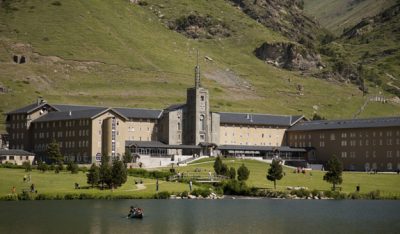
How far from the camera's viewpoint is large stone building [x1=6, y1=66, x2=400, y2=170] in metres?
174

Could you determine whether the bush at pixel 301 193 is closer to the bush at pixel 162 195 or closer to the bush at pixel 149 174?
the bush at pixel 162 195

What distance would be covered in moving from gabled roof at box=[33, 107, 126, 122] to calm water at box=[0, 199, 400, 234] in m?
64.9

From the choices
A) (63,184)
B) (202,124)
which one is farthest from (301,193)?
(202,124)

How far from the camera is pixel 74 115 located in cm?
17650

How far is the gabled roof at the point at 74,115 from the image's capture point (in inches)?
6774

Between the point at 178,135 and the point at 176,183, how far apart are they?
6265 cm

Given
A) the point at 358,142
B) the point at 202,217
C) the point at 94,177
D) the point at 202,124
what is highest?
the point at 202,124

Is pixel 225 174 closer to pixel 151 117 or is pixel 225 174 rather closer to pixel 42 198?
pixel 42 198

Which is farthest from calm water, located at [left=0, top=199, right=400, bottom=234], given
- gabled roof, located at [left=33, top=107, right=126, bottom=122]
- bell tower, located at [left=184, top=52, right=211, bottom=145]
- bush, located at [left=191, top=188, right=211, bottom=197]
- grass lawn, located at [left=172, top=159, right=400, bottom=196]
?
bell tower, located at [left=184, top=52, right=211, bottom=145]

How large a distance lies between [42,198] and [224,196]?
2556 cm

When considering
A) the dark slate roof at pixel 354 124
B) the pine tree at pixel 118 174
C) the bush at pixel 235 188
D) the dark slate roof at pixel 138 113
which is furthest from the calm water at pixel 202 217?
the dark slate roof at pixel 138 113

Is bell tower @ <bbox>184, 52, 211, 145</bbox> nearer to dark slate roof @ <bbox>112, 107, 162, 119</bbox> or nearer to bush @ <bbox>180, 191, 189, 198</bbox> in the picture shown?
dark slate roof @ <bbox>112, 107, 162, 119</bbox>

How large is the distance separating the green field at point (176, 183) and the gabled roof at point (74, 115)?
74.2 feet

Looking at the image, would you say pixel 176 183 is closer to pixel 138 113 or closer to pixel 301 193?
pixel 301 193
